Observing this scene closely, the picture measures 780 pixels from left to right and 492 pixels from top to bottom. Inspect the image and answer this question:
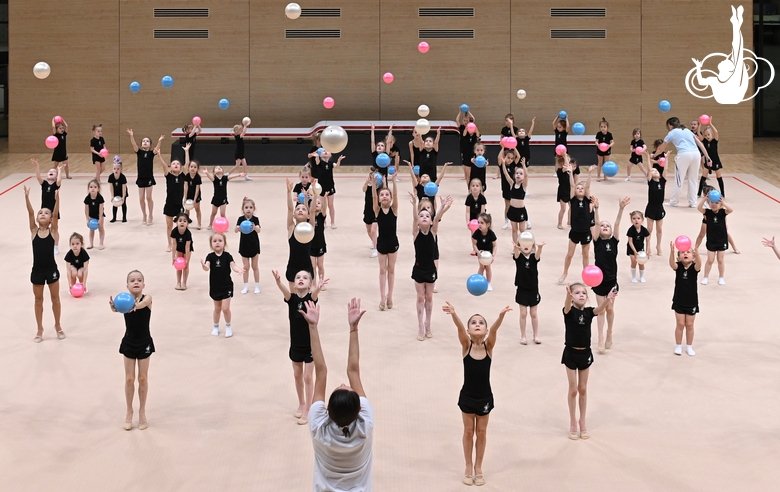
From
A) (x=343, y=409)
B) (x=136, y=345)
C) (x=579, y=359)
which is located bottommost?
(x=579, y=359)

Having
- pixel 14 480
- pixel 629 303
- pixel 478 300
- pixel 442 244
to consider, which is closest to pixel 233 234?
pixel 442 244

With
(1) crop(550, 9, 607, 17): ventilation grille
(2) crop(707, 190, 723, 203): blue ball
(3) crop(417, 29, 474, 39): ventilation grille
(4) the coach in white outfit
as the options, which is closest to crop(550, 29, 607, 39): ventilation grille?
(1) crop(550, 9, 607, 17): ventilation grille

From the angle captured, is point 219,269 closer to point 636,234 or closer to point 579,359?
point 579,359

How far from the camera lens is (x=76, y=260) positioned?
12523 mm

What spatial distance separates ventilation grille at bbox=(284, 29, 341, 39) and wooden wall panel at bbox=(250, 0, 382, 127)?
0.11 metres

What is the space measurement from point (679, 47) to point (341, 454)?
24.1 metres

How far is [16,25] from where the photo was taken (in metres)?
26.4

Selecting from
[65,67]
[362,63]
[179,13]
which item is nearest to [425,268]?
[362,63]

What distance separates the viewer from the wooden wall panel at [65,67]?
26297 millimetres

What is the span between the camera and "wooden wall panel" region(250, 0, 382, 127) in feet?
86.0

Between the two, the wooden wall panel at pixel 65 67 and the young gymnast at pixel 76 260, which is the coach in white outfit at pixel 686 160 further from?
the wooden wall panel at pixel 65 67

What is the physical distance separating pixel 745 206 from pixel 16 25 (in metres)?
21.2

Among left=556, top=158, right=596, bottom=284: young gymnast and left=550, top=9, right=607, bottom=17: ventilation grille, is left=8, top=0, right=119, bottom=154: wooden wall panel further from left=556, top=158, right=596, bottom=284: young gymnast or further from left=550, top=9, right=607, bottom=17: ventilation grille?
left=556, top=158, right=596, bottom=284: young gymnast

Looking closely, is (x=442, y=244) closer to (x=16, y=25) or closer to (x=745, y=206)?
(x=745, y=206)
